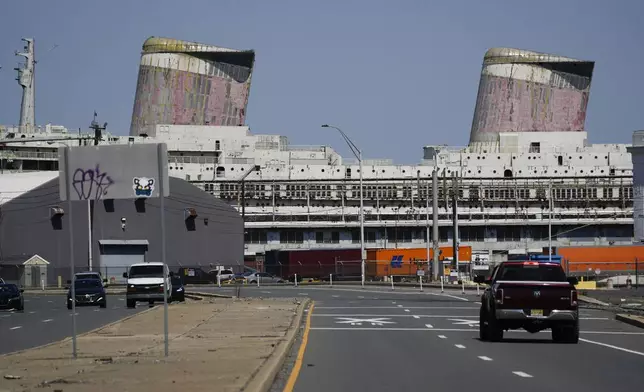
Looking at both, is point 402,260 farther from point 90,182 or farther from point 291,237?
point 90,182

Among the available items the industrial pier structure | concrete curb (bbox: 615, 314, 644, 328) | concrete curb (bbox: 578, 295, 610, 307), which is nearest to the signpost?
concrete curb (bbox: 615, 314, 644, 328)

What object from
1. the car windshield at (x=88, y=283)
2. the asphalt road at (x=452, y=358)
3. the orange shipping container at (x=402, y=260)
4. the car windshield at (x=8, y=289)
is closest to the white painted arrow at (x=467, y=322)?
the asphalt road at (x=452, y=358)

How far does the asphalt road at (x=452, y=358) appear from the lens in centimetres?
1681

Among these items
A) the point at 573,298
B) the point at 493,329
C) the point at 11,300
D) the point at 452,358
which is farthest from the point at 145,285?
the point at 452,358

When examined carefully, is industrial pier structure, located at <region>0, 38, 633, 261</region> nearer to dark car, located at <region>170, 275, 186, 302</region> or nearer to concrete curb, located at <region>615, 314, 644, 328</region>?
→ dark car, located at <region>170, 275, 186, 302</region>

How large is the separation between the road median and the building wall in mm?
57741

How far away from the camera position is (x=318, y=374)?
59.7ft

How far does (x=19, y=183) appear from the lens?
4072 inches

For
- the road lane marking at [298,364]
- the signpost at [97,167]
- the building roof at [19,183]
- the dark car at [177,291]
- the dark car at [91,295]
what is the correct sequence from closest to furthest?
the road lane marking at [298,364] < the signpost at [97,167] < the dark car at [91,295] < the dark car at [177,291] < the building roof at [19,183]

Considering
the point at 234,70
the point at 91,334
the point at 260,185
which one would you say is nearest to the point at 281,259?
the point at 260,185

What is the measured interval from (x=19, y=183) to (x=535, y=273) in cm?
8280

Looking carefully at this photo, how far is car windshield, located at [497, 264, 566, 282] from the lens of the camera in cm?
2675

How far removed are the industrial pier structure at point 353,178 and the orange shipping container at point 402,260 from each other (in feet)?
106

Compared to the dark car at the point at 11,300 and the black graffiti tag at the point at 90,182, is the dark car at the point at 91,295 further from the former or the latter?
the black graffiti tag at the point at 90,182
